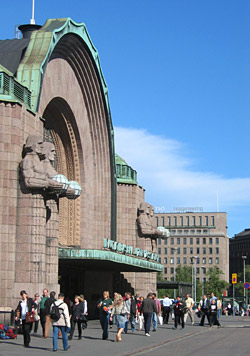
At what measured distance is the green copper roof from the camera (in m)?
52.5

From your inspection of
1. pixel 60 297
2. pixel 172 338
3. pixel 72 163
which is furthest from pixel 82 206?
pixel 60 297

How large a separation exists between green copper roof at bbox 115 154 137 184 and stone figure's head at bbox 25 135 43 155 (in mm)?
19867

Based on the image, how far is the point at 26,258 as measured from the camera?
32.0 m

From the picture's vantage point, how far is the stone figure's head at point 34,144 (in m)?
32.4

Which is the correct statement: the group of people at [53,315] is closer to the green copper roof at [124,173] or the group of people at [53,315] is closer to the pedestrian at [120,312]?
the pedestrian at [120,312]

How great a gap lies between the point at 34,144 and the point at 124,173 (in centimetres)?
2102

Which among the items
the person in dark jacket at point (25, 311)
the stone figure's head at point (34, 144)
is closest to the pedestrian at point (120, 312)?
the person in dark jacket at point (25, 311)

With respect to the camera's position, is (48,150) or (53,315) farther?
(48,150)

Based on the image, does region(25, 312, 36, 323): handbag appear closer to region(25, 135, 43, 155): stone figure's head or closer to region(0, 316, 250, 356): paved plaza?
region(0, 316, 250, 356): paved plaza

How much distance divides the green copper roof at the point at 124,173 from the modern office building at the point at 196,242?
380 ft

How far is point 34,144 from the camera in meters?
32.5

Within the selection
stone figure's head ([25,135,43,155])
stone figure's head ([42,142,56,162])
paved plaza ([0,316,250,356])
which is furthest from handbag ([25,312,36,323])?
stone figure's head ([42,142,56,162])

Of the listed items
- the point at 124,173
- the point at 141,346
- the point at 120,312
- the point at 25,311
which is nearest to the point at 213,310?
the point at 120,312

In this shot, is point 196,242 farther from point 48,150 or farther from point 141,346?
point 141,346
